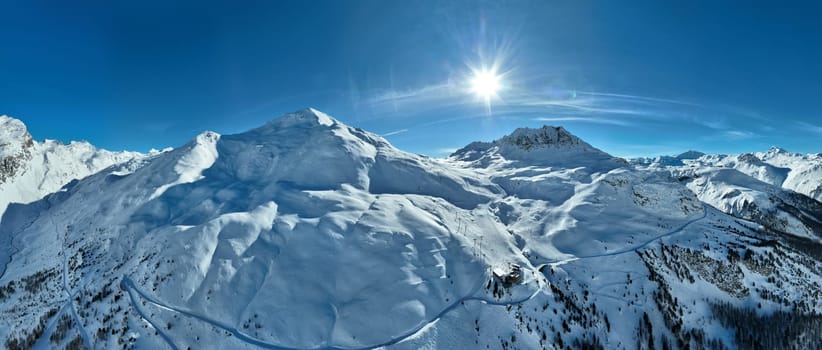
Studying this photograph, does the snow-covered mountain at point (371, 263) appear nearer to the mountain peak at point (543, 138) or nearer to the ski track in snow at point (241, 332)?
the ski track in snow at point (241, 332)

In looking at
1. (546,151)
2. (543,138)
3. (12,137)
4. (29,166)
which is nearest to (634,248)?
(546,151)

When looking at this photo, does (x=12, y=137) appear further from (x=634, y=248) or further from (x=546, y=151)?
(x=546, y=151)

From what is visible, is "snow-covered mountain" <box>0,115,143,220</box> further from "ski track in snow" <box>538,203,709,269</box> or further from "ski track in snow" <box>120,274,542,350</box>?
"ski track in snow" <box>538,203,709,269</box>

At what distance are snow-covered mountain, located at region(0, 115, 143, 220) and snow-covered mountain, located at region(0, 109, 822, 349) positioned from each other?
20221mm

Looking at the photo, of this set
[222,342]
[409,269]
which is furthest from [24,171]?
[409,269]

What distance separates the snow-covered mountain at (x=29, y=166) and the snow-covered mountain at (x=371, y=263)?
2022cm

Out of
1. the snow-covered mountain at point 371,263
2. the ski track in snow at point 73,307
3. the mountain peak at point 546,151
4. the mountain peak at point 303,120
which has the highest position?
the mountain peak at point 546,151

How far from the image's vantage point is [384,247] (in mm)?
54094

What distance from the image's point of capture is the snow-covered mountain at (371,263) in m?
41.0

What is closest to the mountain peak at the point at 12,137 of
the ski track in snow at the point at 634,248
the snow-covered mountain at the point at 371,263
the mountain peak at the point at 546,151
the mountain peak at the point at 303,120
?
the snow-covered mountain at the point at 371,263

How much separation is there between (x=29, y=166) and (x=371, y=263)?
169281 millimetres

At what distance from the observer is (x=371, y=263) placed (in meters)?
50.3

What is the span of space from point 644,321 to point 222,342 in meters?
60.1

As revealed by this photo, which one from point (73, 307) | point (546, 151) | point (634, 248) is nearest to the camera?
point (73, 307)
